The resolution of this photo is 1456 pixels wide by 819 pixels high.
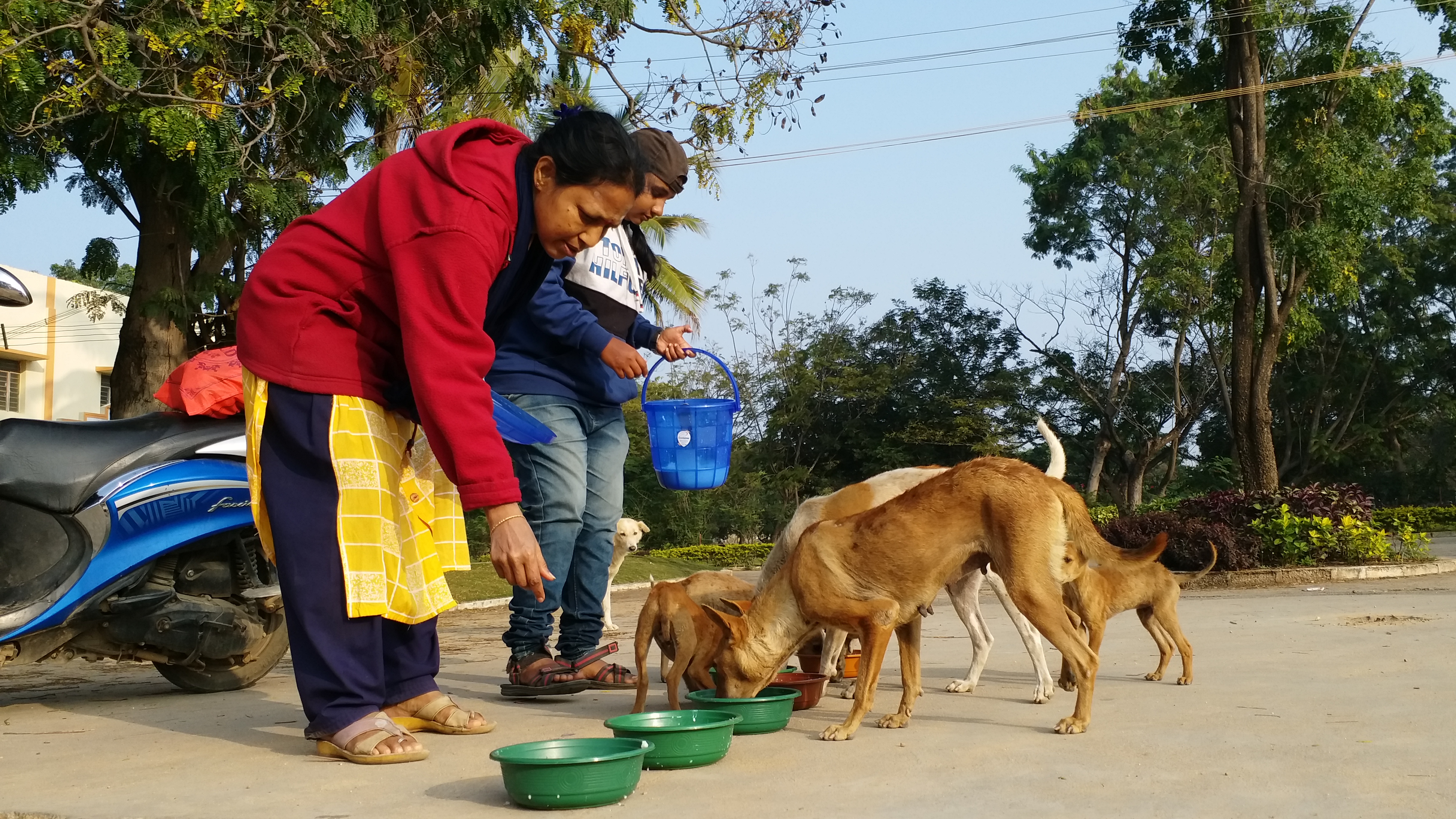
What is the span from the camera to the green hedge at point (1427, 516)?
25.1 metres

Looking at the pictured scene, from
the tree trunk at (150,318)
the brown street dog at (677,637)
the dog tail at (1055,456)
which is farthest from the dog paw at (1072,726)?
the tree trunk at (150,318)

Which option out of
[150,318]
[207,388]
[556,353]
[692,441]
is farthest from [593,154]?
[150,318]

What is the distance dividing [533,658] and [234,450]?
1.63 m

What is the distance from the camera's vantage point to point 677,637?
5441 millimetres

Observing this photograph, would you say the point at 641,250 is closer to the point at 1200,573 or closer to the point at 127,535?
the point at 127,535

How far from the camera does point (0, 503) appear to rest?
5082 mm

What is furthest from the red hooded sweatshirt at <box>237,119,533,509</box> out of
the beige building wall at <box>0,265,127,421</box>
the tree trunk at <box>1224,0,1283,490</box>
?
the beige building wall at <box>0,265,127,421</box>

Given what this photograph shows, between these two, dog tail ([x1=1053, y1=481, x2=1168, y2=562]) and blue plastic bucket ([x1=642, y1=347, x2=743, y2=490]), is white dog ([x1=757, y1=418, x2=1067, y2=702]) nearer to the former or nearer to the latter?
dog tail ([x1=1053, y1=481, x2=1168, y2=562])

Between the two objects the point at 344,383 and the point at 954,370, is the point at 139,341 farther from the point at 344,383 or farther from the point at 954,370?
the point at 954,370

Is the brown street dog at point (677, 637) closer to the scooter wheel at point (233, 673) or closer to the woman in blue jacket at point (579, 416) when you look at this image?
the woman in blue jacket at point (579, 416)

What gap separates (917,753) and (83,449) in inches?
146

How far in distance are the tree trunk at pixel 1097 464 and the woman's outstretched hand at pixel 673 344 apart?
29.5m

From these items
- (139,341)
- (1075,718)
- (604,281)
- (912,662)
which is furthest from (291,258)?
(139,341)

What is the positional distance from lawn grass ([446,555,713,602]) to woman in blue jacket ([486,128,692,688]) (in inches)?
162
